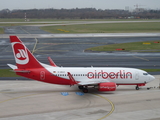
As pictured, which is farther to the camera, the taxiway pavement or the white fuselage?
the white fuselage

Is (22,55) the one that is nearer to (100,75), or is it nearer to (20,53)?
(20,53)

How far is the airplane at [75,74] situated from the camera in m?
36.3

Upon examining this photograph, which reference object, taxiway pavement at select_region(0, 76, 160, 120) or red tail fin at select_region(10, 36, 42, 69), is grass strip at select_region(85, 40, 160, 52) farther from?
red tail fin at select_region(10, 36, 42, 69)

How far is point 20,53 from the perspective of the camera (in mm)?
36438

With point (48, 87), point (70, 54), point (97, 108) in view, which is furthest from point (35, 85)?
point (70, 54)

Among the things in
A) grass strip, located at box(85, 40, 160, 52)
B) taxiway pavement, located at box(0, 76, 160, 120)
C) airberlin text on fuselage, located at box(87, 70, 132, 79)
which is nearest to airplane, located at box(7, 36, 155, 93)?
airberlin text on fuselage, located at box(87, 70, 132, 79)

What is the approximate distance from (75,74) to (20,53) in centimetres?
800

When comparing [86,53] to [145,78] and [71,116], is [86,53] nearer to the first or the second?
[145,78]

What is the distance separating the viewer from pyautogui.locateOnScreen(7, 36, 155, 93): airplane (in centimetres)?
3631

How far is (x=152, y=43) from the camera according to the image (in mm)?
85750

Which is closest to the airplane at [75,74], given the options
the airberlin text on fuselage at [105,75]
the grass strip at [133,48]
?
the airberlin text on fuselage at [105,75]

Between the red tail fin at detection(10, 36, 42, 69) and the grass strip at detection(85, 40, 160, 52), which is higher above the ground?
the red tail fin at detection(10, 36, 42, 69)

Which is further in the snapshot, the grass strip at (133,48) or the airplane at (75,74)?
the grass strip at (133,48)

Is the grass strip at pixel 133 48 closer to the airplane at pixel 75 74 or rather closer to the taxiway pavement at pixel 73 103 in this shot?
the taxiway pavement at pixel 73 103
